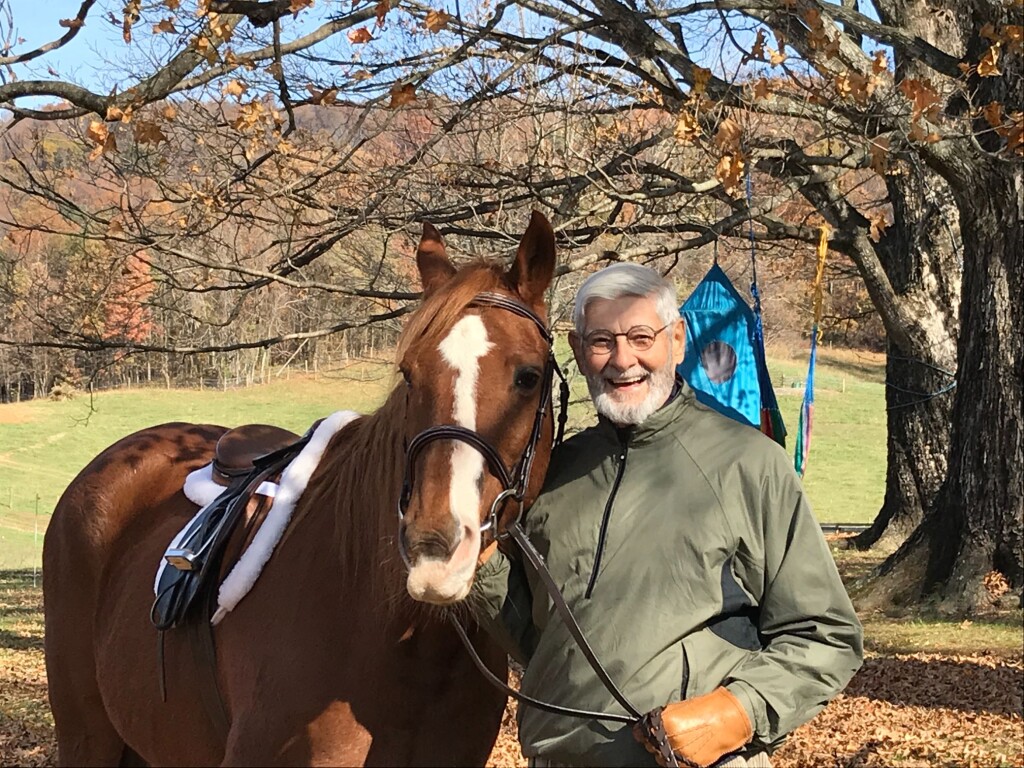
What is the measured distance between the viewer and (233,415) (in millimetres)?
20500

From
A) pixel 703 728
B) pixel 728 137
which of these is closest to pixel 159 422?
pixel 728 137

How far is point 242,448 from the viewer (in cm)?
358

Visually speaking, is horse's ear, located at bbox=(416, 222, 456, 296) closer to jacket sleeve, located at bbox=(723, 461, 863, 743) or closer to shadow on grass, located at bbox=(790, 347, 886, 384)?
jacket sleeve, located at bbox=(723, 461, 863, 743)

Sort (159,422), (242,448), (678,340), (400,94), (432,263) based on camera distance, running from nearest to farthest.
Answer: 1. (678,340)
2. (432,263)
3. (242,448)
4. (400,94)
5. (159,422)

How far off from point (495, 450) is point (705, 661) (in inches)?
23.7

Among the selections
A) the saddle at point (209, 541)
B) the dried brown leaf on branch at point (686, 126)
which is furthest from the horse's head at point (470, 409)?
the dried brown leaf on branch at point (686, 126)

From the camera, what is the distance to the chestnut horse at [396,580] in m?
2.08

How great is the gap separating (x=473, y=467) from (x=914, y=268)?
974 cm

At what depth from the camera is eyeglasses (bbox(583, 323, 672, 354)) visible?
2.24m

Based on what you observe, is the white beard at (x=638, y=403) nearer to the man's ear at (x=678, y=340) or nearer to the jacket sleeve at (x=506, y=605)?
the man's ear at (x=678, y=340)

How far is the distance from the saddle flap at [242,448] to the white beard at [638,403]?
146 centimetres

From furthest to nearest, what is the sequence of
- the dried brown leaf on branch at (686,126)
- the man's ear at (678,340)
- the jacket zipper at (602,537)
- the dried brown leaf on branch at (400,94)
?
the dried brown leaf on branch at (400,94) → the dried brown leaf on branch at (686,126) → the man's ear at (678,340) → the jacket zipper at (602,537)

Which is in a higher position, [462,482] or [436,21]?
[436,21]

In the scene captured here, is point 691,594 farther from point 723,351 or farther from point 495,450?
point 723,351
